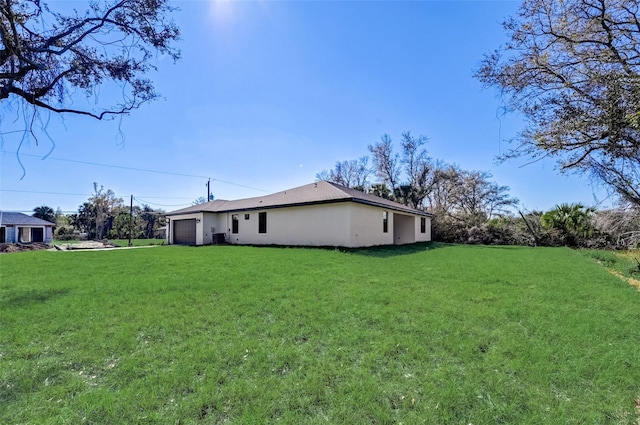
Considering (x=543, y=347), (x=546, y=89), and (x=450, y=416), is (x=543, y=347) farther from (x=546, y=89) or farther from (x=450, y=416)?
(x=546, y=89)

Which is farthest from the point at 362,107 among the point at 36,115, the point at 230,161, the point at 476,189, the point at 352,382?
the point at 476,189

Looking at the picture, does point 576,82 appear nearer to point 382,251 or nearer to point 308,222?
point 382,251

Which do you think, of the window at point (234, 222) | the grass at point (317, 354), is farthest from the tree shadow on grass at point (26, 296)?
the window at point (234, 222)

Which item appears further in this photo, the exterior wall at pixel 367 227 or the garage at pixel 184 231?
the garage at pixel 184 231

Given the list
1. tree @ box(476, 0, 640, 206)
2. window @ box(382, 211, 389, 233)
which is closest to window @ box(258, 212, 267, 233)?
window @ box(382, 211, 389, 233)

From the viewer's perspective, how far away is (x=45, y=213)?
45125 mm

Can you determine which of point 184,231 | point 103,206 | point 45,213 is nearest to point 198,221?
point 184,231

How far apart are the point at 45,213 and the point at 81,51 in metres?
54.4

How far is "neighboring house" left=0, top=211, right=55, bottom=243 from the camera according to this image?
29953mm

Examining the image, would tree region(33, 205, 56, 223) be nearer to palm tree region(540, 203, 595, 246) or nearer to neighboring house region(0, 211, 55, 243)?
neighboring house region(0, 211, 55, 243)

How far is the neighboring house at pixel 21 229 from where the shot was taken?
30.0 m

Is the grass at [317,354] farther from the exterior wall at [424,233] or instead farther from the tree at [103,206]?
the tree at [103,206]

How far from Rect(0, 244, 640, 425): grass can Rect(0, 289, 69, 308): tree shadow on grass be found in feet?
0.15

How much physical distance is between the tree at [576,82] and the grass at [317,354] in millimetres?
2517
